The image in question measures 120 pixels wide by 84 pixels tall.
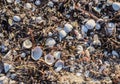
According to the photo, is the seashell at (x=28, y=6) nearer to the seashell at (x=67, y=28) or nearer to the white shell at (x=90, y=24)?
the seashell at (x=67, y=28)

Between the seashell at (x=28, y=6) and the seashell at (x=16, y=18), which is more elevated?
the seashell at (x=28, y=6)

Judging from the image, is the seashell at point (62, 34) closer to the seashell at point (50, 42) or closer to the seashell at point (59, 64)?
the seashell at point (50, 42)

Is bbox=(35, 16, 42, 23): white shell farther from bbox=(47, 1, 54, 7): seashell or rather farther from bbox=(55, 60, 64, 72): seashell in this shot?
bbox=(55, 60, 64, 72): seashell

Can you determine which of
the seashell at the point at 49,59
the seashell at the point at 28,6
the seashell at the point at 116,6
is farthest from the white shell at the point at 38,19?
the seashell at the point at 116,6

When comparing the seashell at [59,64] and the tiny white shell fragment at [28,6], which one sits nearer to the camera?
the seashell at [59,64]

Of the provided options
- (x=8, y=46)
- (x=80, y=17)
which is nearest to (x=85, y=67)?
(x=80, y=17)

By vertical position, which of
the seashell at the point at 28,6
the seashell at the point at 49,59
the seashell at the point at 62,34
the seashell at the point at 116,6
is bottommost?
the seashell at the point at 49,59

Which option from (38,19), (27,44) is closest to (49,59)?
(27,44)

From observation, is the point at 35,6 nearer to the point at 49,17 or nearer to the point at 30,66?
the point at 49,17

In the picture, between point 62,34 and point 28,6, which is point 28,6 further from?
Answer: point 62,34

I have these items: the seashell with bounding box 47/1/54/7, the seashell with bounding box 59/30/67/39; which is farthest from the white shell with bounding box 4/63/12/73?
the seashell with bounding box 47/1/54/7
